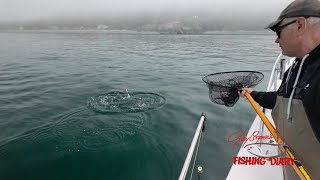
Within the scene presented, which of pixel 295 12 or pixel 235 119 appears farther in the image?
pixel 235 119

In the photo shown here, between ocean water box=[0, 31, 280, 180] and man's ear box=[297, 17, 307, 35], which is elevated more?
man's ear box=[297, 17, 307, 35]

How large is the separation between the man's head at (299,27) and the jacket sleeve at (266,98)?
1.21m

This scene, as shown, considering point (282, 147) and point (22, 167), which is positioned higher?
point (282, 147)

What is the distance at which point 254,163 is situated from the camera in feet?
17.1

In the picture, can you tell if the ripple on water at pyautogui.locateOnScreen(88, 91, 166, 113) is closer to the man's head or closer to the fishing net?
the fishing net

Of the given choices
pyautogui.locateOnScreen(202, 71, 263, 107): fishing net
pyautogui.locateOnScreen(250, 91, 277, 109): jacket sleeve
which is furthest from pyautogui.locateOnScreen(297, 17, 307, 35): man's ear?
pyautogui.locateOnScreen(202, 71, 263, 107): fishing net

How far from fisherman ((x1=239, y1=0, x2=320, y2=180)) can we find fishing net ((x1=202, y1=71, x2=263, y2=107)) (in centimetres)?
164

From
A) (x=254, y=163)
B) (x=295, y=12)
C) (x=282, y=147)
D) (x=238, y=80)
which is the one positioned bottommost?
(x=254, y=163)

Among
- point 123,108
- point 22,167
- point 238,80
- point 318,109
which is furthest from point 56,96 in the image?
point 318,109

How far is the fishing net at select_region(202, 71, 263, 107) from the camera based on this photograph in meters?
5.12

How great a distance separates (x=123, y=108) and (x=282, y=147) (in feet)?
26.9

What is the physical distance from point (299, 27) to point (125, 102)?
32.6 ft

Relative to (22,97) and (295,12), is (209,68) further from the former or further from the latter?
(295,12)

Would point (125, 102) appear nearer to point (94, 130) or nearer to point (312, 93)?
point (94, 130)
